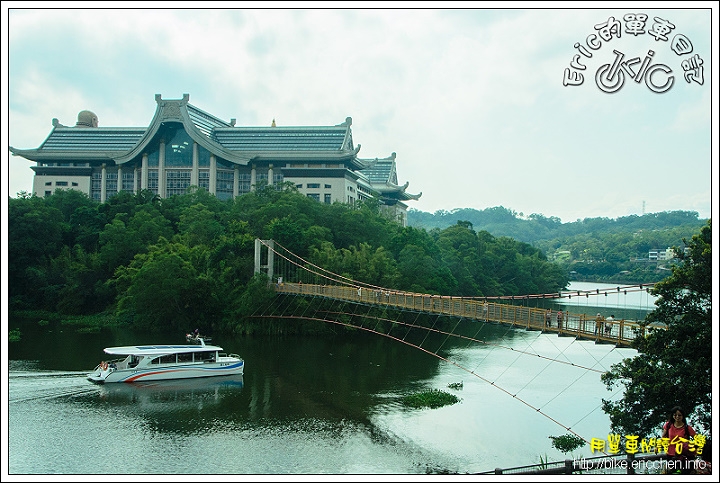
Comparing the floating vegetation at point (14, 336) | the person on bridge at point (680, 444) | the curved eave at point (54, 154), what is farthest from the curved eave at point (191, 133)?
the person on bridge at point (680, 444)

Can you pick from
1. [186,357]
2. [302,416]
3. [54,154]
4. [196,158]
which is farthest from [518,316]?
[54,154]

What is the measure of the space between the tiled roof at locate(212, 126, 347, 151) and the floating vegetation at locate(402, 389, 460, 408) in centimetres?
3517

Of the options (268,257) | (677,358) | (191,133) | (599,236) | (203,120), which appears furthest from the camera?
(599,236)

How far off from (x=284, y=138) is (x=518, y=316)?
40486 millimetres

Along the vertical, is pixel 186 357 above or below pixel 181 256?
below

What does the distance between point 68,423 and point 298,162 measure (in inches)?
1497

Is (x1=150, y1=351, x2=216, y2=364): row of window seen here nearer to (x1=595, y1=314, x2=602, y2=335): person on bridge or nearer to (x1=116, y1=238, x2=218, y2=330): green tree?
(x1=116, y1=238, x2=218, y2=330): green tree

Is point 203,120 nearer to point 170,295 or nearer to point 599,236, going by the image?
point 170,295

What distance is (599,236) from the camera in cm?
9869

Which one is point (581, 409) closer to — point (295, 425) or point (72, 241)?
point (295, 425)

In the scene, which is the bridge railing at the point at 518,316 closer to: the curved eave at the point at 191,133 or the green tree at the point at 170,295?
the green tree at the point at 170,295

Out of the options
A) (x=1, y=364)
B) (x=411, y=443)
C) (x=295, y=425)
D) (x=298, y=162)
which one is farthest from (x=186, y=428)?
(x=298, y=162)

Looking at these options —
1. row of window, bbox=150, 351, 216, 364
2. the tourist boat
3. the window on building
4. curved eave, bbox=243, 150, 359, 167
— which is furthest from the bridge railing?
the window on building

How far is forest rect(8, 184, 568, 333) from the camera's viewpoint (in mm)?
29062
